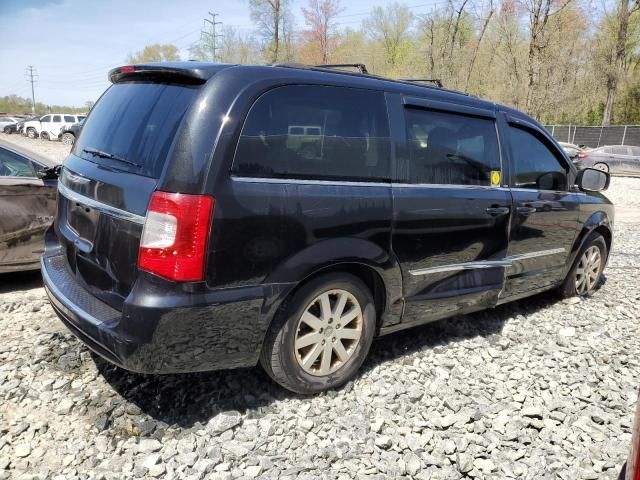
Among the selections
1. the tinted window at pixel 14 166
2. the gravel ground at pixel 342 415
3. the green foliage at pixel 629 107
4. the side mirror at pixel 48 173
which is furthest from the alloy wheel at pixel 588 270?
the green foliage at pixel 629 107

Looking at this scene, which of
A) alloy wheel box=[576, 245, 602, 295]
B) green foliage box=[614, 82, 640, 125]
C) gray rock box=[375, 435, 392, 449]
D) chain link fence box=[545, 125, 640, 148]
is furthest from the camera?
green foliage box=[614, 82, 640, 125]

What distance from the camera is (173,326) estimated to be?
245cm

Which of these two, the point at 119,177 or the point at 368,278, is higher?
the point at 119,177

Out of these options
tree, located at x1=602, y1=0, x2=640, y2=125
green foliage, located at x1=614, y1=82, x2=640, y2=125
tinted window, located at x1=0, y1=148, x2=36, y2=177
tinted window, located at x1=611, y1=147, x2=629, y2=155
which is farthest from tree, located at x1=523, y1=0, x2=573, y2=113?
tinted window, located at x1=0, y1=148, x2=36, y2=177

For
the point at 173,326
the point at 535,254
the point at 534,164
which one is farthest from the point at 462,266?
the point at 173,326

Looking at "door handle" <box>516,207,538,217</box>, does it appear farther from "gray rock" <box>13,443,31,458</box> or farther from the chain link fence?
the chain link fence

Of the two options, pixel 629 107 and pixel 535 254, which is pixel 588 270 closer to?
pixel 535 254

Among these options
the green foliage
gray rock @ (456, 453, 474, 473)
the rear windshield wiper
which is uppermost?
the green foliage

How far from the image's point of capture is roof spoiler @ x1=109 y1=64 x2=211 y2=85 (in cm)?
262

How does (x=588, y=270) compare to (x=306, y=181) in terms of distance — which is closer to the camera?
(x=306, y=181)

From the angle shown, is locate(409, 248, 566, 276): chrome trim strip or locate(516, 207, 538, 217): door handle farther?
locate(516, 207, 538, 217): door handle

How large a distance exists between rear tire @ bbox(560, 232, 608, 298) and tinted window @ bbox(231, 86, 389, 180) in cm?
286

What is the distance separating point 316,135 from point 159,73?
0.91m

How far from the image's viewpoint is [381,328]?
3.35m
